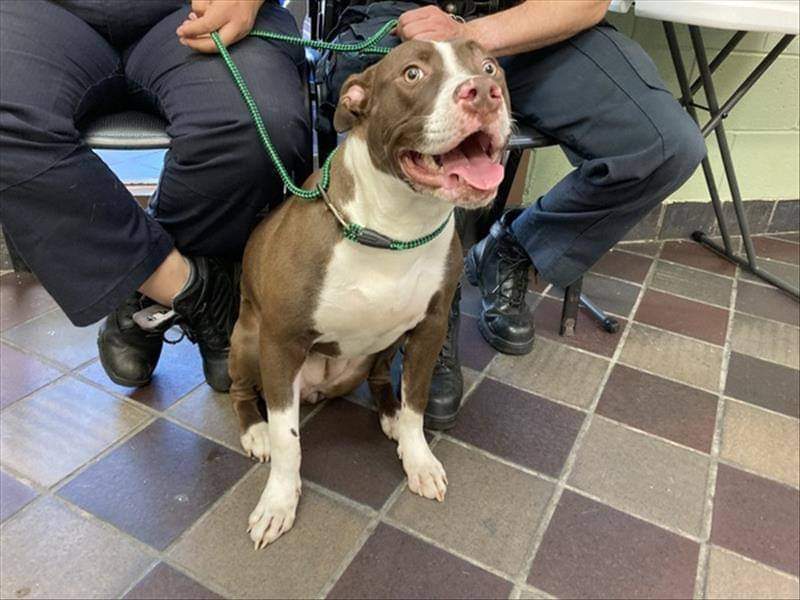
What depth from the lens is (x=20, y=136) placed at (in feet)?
3.72

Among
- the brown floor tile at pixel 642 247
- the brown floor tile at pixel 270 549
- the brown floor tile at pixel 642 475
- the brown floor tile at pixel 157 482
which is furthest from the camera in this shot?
the brown floor tile at pixel 642 247

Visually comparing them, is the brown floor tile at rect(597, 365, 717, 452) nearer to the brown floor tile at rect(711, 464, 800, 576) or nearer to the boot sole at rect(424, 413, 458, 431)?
the brown floor tile at rect(711, 464, 800, 576)

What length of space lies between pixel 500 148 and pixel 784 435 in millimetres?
1110

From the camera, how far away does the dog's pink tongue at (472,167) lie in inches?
36.4

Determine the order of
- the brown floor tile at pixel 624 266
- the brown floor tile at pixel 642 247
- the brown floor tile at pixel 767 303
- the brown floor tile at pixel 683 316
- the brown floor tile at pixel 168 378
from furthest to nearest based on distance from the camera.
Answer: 1. the brown floor tile at pixel 642 247
2. the brown floor tile at pixel 624 266
3. the brown floor tile at pixel 767 303
4. the brown floor tile at pixel 683 316
5. the brown floor tile at pixel 168 378

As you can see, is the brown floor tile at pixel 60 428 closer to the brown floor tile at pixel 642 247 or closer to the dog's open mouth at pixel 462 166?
the dog's open mouth at pixel 462 166

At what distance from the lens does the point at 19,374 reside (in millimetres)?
1562

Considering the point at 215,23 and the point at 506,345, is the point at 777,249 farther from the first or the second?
the point at 215,23

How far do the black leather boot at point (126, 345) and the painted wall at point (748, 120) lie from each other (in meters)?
1.58

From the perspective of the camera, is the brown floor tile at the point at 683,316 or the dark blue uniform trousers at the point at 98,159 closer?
the dark blue uniform trousers at the point at 98,159

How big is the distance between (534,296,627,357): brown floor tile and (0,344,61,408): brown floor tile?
1.31 m

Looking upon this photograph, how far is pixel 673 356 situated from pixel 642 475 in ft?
1.85

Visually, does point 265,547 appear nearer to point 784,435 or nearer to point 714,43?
point 784,435

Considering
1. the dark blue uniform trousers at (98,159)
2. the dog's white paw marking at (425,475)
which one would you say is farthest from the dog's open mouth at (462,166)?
the dog's white paw marking at (425,475)
